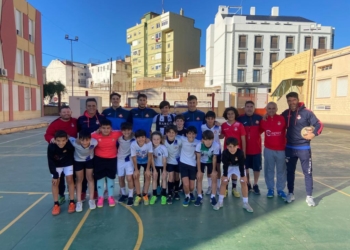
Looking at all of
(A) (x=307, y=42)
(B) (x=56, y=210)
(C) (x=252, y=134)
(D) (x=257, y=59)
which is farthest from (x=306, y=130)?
(A) (x=307, y=42)

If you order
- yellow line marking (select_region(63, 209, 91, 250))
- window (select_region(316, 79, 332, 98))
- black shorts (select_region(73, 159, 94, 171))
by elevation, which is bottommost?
yellow line marking (select_region(63, 209, 91, 250))

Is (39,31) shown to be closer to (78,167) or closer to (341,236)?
(78,167)

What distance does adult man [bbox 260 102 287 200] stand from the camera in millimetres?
4734

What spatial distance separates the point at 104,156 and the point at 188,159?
144 centimetres

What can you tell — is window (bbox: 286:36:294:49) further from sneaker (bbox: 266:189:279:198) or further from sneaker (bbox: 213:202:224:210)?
sneaker (bbox: 213:202:224:210)

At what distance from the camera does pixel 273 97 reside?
32.0 metres

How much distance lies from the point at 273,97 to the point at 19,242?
32.3m

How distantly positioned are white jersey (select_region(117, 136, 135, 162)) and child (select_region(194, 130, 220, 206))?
121 centimetres

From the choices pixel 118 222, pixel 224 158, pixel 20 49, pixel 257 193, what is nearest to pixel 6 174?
pixel 118 222

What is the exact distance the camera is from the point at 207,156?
461 cm

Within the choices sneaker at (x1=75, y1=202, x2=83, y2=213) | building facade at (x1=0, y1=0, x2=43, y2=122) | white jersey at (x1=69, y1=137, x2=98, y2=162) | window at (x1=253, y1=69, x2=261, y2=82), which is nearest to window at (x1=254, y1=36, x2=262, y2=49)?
window at (x1=253, y1=69, x2=261, y2=82)

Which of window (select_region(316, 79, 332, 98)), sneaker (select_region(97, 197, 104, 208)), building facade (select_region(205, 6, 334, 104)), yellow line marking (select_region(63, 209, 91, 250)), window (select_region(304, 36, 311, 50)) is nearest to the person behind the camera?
yellow line marking (select_region(63, 209, 91, 250))

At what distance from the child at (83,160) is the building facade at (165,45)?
2170 inches

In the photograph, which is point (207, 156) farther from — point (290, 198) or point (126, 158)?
point (290, 198)
